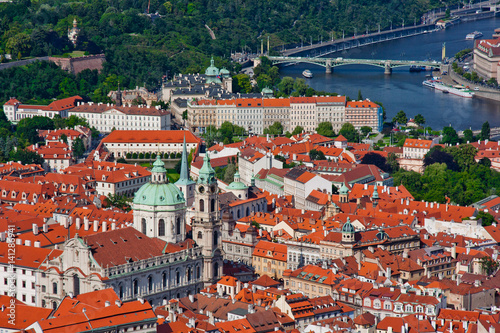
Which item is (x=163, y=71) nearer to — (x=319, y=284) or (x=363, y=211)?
(x=363, y=211)

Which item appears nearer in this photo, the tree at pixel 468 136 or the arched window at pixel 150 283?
the arched window at pixel 150 283

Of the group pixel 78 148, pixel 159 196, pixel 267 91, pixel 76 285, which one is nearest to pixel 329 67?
pixel 267 91

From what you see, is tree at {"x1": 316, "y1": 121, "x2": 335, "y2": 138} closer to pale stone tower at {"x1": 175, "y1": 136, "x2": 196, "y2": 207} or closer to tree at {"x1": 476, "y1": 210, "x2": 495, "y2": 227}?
pale stone tower at {"x1": 175, "y1": 136, "x2": 196, "y2": 207}

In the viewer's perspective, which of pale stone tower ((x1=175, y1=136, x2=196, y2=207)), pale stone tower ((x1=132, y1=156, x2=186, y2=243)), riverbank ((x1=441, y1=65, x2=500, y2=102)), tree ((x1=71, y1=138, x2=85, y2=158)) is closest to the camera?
pale stone tower ((x1=132, y1=156, x2=186, y2=243))

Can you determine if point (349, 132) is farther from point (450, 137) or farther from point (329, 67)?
point (329, 67)

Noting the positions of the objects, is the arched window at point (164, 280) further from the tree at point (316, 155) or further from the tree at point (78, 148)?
the tree at point (78, 148)

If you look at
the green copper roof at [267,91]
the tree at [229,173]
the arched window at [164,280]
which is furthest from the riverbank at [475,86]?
the arched window at [164,280]

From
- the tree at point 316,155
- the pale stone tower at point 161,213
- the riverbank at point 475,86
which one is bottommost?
the riverbank at point 475,86

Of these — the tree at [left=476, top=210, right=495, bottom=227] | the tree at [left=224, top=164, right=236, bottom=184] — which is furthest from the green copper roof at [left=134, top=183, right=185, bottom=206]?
the tree at [left=224, top=164, right=236, bottom=184]
